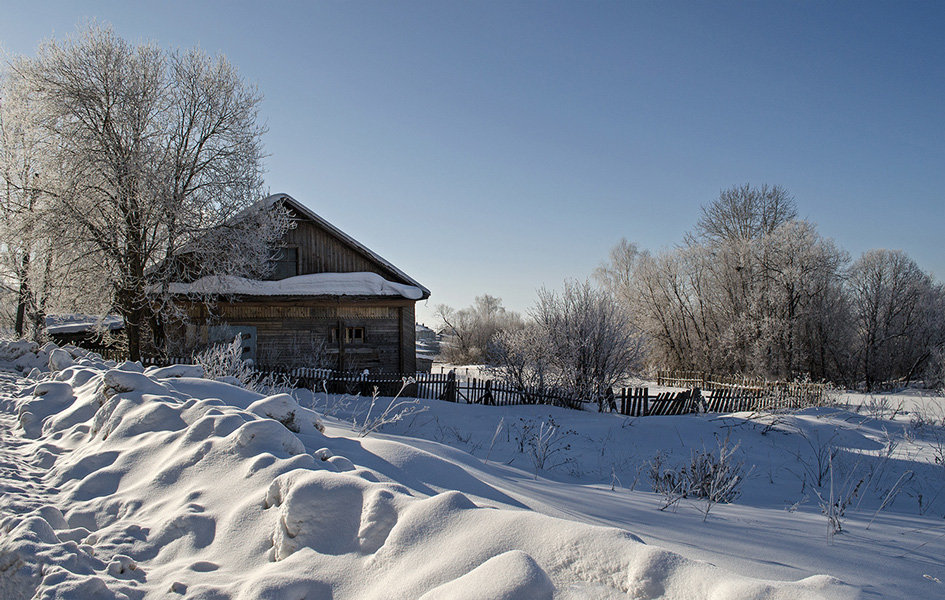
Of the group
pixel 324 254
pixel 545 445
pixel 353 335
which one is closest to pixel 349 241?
pixel 324 254

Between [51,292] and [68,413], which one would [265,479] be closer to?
[68,413]

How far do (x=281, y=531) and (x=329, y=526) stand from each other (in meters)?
0.26

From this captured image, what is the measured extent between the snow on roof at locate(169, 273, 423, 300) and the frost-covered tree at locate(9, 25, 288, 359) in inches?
22.5

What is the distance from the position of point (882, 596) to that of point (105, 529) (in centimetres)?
410

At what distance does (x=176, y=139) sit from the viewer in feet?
52.4

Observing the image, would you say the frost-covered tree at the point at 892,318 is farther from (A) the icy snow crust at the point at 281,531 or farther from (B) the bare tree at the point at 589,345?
(A) the icy snow crust at the point at 281,531

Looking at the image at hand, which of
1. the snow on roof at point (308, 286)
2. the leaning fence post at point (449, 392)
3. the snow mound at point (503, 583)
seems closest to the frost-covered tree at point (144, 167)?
the snow on roof at point (308, 286)

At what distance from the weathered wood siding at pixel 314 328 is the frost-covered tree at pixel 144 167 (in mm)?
1525

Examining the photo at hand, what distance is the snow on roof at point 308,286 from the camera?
16.2 meters

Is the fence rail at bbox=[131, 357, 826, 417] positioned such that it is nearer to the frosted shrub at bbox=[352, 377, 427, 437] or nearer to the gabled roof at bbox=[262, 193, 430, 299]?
the frosted shrub at bbox=[352, 377, 427, 437]

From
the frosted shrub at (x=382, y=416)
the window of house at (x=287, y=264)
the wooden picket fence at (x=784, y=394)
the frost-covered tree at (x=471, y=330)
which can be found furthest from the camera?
the frost-covered tree at (x=471, y=330)

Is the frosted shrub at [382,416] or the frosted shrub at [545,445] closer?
the frosted shrub at [382,416]

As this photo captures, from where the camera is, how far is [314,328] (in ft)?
59.9

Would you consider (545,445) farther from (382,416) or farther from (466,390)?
(466,390)
